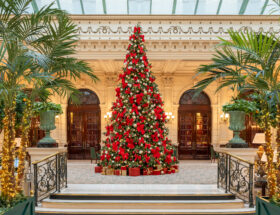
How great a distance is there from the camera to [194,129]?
15.5 metres

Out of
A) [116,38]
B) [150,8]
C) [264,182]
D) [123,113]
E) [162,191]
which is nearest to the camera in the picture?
[162,191]

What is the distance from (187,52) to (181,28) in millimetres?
1139

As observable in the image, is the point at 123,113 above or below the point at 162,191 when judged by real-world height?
above

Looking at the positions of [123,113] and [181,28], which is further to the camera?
[181,28]

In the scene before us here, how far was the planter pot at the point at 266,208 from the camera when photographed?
14.1 ft

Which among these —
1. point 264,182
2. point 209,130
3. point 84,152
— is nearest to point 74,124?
point 84,152

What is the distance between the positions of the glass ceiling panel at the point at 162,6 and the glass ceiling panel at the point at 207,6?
1.54m

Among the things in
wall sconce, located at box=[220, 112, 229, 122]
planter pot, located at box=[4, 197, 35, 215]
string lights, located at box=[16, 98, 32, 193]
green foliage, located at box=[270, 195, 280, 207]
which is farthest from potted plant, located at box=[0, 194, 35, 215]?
wall sconce, located at box=[220, 112, 229, 122]

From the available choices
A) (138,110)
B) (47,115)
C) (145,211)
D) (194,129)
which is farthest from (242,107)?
(194,129)

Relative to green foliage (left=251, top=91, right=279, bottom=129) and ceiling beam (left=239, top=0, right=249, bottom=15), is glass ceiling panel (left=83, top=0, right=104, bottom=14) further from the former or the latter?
green foliage (left=251, top=91, right=279, bottom=129)

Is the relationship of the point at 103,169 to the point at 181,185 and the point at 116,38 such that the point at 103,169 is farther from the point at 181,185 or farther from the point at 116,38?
the point at 116,38

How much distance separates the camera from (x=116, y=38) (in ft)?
37.5

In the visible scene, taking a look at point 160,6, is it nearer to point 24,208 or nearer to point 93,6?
point 93,6

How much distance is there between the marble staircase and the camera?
18.9 feet
